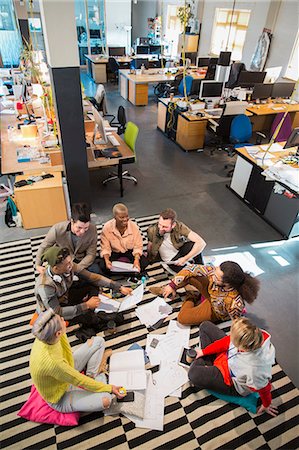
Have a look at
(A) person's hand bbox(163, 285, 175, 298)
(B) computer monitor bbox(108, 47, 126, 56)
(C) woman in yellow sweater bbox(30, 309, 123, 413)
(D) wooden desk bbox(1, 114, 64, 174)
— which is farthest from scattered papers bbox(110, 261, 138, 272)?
(B) computer monitor bbox(108, 47, 126, 56)

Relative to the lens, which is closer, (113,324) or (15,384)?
(15,384)

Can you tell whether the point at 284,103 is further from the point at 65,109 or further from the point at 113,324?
the point at 113,324

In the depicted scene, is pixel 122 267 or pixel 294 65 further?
pixel 294 65

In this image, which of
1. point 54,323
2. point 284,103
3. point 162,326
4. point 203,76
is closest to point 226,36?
point 203,76

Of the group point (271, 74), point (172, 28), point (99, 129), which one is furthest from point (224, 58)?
point (99, 129)

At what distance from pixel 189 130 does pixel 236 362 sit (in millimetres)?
4912

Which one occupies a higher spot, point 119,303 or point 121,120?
point 121,120

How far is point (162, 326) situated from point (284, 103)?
21.2ft

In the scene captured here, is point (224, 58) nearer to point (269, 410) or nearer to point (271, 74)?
point (271, 74)

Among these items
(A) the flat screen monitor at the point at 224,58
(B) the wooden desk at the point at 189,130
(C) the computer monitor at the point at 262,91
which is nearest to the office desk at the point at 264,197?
(B) the wooden desk at the point at 189,130

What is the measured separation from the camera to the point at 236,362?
6.93ft

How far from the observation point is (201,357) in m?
2.49

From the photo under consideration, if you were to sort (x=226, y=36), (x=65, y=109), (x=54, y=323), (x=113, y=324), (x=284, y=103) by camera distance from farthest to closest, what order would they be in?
(x=226, y=36)
(x=284, y=103)
(x=65, y=109)
(x=113, y=324)
(x=54, y=323)

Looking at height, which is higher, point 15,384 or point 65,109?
point 65,109
